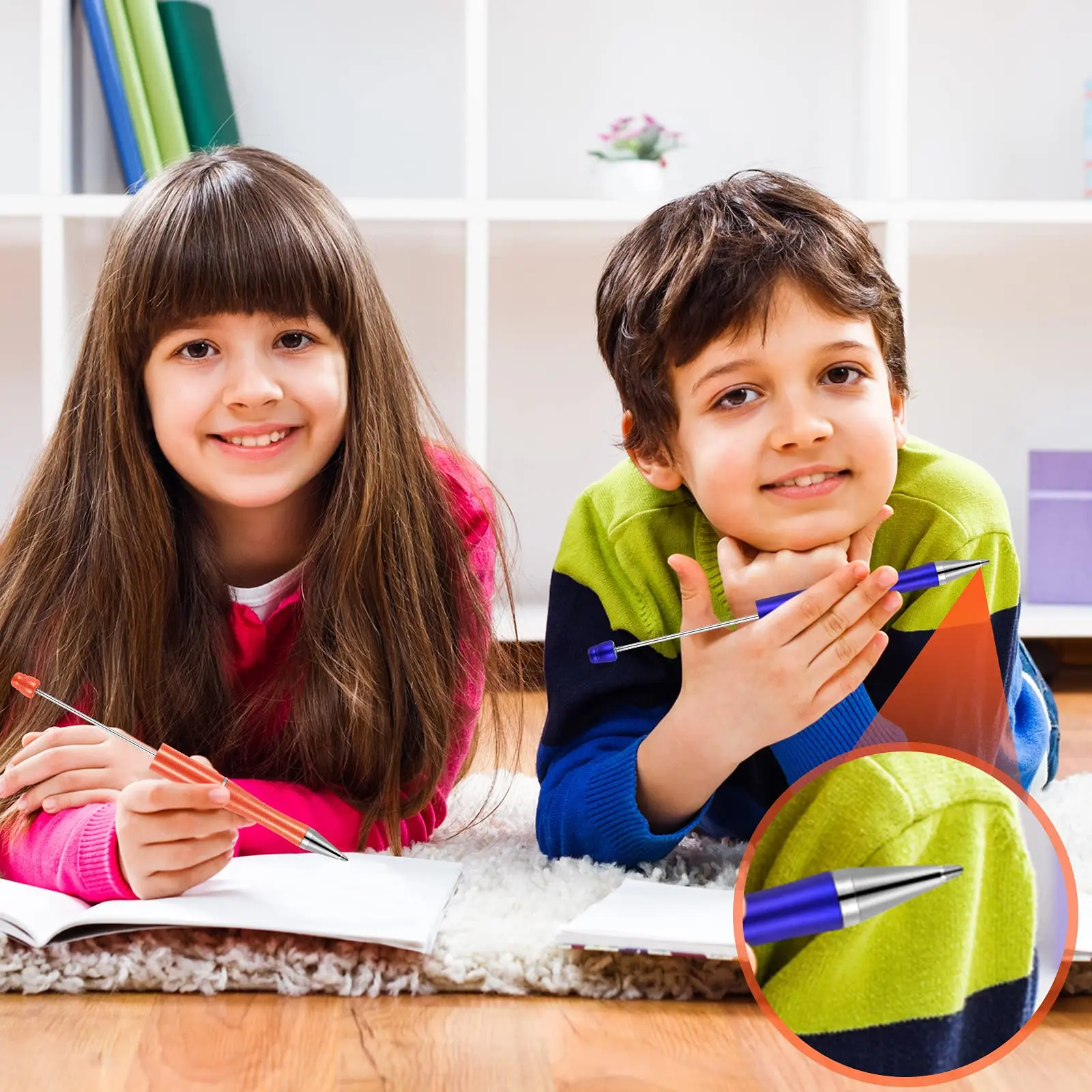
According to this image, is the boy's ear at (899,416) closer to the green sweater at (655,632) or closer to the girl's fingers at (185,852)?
the green sweater at (655,632)

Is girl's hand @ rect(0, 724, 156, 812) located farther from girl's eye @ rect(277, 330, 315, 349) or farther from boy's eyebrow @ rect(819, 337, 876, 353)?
boy's eyebrow @ rect(819, 337, 876, 353)

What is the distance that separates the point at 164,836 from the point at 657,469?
1.34ft

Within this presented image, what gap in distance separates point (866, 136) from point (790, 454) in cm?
133

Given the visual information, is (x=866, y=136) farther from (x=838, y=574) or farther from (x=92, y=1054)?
(x=92, y=1054)

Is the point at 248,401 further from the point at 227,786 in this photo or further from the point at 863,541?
the point at 863,541

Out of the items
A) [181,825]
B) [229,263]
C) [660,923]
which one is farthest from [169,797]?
[229,263]

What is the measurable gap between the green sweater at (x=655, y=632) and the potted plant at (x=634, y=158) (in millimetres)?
1046

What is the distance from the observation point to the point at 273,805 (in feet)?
2.92

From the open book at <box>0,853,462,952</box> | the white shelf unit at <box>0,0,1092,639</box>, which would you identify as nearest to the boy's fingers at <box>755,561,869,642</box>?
the open book at <box>0,853,462,952</box>

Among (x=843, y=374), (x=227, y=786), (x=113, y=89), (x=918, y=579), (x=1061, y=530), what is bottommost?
(x=1061, y=530)

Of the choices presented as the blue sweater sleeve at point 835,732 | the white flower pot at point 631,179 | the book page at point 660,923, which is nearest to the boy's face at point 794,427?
the blue sweater sleeve at point 835,732

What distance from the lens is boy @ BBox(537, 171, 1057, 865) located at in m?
0.81

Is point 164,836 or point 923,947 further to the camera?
point 164,836

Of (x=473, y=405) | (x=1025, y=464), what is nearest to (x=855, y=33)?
(x=1025, y=464)
